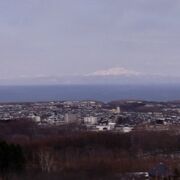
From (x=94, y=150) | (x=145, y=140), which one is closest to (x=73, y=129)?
(x=145, y=140)

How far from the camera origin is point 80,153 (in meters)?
21.0

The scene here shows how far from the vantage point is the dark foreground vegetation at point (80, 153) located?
13531 mm

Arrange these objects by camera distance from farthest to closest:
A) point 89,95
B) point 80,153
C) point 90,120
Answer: point 89,95
point 90,120
point 80,153

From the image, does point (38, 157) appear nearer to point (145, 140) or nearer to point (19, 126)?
point (145, 140)

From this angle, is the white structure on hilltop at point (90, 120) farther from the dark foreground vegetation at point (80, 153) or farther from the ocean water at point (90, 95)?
the ocean water at point (90, 95)

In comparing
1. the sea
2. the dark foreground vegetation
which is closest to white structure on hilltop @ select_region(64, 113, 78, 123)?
the dark foreground vegetation

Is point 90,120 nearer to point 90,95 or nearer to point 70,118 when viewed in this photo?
point 70,118

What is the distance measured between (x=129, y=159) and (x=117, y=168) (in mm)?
3110

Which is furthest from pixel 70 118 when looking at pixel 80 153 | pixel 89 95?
pixel 89 95

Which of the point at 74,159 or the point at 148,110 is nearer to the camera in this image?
the point at 74,159

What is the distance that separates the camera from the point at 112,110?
47219 millimetres

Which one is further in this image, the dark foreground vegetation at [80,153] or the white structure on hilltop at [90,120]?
the white structure on hilltop at [90,120]

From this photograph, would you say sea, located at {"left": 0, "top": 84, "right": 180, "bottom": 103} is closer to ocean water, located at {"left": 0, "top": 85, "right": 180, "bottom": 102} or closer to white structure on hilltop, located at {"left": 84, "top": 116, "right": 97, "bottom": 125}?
ocean water, located at {"left": 0, "top": 85, "right": 180, "bottom": 102}

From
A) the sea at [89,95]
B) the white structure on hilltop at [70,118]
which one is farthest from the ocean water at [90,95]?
the white structure on hilltop at [70,118]
